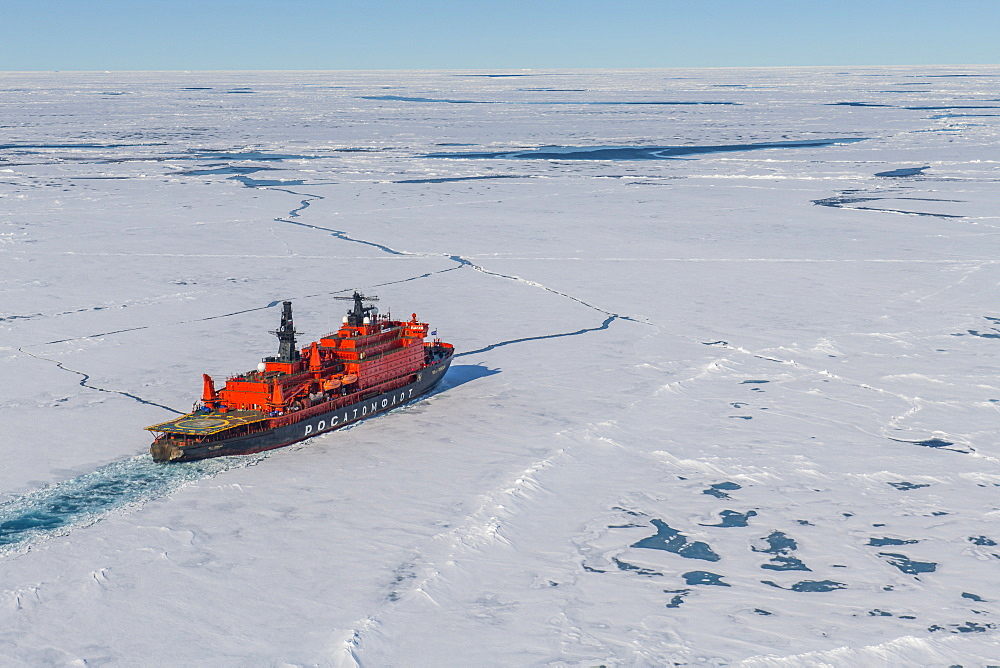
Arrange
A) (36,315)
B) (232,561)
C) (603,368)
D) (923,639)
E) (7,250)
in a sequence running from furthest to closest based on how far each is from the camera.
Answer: (7,250) < (36,315) < (603,368) < (232,561) < (923,639)

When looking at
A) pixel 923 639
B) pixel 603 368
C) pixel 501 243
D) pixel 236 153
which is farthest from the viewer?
pixel 236 153

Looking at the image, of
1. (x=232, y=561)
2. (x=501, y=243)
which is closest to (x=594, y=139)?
(x=501, y=243)

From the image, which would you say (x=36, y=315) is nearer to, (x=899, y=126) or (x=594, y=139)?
(x=594, y=139)

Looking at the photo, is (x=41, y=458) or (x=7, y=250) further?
(x=7, y=250)

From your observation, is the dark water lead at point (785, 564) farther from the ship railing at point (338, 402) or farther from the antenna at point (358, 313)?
the antenna at point (358, 313)

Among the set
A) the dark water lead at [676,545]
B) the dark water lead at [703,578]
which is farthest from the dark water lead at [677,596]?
the dark water lead at [676,545]

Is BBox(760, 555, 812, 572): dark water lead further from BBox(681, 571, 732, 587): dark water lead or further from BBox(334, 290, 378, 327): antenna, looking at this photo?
BBox(334, 290, 378, 327): antenna

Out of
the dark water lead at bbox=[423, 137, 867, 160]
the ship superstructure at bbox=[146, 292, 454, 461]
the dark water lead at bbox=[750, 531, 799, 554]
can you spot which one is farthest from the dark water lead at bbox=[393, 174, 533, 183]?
the dark water lead at bbox=[750, 531, 799, 554]

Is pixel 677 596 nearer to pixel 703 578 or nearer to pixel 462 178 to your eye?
pixel 703 578
